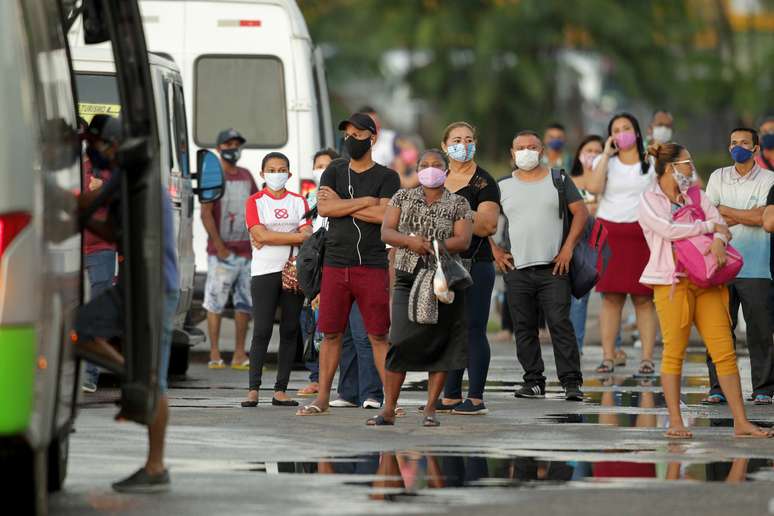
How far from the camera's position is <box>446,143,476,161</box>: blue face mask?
505 inches

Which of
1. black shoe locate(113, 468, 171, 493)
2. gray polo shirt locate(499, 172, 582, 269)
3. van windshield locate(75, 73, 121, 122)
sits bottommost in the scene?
black shoe locate(113, 468, 171, 493)

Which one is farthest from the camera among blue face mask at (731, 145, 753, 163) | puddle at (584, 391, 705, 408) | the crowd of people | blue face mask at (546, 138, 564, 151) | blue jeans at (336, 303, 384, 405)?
blue face mask at (546, 138, 564, 151)

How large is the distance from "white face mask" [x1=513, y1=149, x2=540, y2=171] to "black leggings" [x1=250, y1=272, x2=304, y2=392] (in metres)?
1.80

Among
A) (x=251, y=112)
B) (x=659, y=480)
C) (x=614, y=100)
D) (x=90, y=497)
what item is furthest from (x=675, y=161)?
(x=614, y=100)

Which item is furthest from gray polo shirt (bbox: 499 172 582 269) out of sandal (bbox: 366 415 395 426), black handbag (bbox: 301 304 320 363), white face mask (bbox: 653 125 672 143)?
white face mask (bbox: 653 125 672 143)

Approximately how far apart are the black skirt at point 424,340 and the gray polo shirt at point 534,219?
84.0 inches

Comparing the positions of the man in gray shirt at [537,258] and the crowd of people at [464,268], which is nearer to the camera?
the crowd of people at [464,268]

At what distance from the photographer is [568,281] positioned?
1416 cm

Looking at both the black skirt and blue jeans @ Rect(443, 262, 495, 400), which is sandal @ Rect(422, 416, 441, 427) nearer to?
the black skirt

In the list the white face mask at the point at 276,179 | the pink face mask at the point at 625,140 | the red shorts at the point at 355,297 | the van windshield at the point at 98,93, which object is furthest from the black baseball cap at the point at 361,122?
the pink face mask at the point at 625,140

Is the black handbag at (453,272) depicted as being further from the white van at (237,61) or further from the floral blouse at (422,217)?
the white van at (237,61)

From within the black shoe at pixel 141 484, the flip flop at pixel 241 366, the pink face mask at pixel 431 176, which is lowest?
the flip flop at pixel 241 366

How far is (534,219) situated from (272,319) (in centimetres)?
197

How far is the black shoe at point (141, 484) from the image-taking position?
9.13 metres
